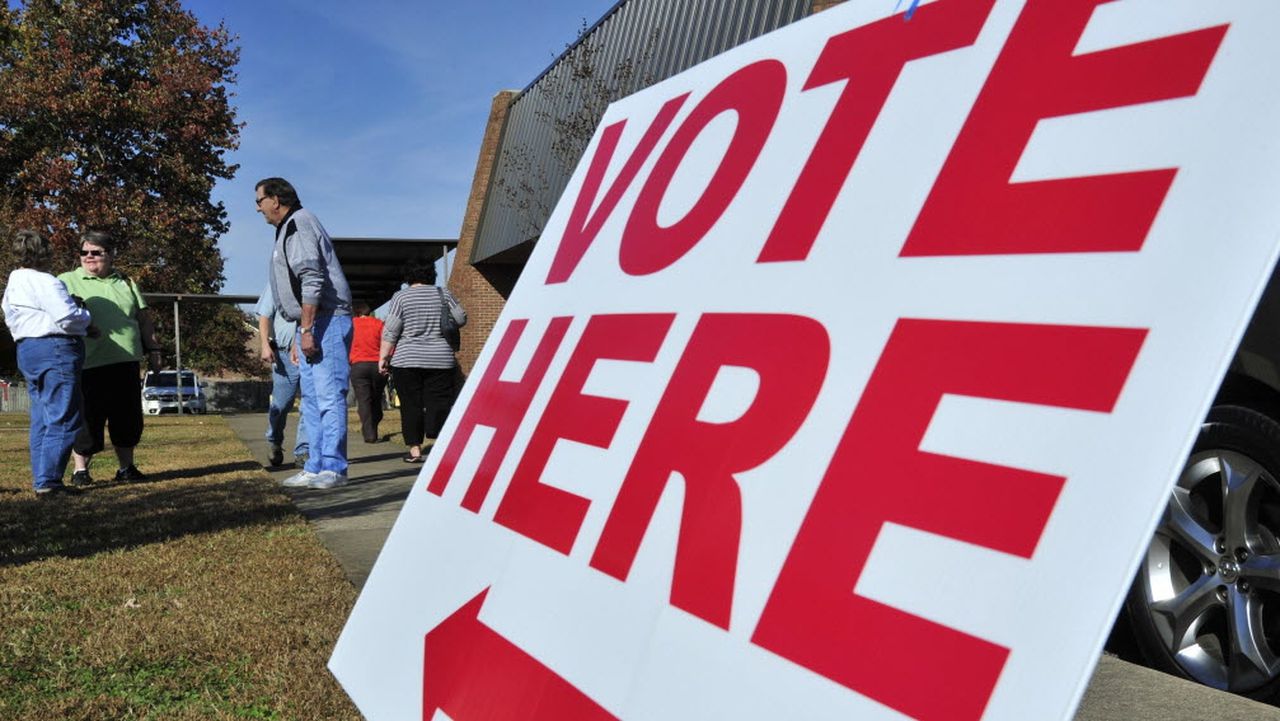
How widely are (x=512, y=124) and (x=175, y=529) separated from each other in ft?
53.7

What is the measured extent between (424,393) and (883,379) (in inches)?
321

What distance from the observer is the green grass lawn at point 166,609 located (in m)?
2.82

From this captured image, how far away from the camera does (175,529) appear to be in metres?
5.53

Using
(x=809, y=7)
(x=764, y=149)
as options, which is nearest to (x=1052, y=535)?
(x=764, y=149)

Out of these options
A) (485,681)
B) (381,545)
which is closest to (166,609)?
(381,545)

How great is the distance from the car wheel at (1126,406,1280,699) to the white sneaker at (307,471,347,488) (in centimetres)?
520

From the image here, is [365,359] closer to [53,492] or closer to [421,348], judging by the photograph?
[421,348]

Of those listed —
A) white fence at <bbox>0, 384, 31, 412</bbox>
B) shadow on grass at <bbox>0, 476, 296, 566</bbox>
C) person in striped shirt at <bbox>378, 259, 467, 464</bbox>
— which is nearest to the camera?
shadow on grass at <bbox>0, 476, 296, 566</bbox>

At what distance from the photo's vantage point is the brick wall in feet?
73.6

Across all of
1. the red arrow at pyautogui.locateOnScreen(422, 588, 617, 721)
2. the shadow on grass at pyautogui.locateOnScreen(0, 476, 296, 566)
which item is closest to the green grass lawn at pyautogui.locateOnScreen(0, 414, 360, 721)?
the shadow on grass at pyautogui.locateOnScreen(0, 476, 296, 566)

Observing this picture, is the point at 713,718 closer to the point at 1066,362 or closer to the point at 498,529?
the point at 1066,362

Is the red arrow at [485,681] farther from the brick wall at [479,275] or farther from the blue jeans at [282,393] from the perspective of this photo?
the brick wall at [479,275]

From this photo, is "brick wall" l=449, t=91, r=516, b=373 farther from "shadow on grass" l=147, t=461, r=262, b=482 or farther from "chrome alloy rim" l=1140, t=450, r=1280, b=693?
"chrome alloy rim" l=1140, t=450, r=1280, b=693

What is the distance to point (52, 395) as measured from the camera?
6680 millimetres
